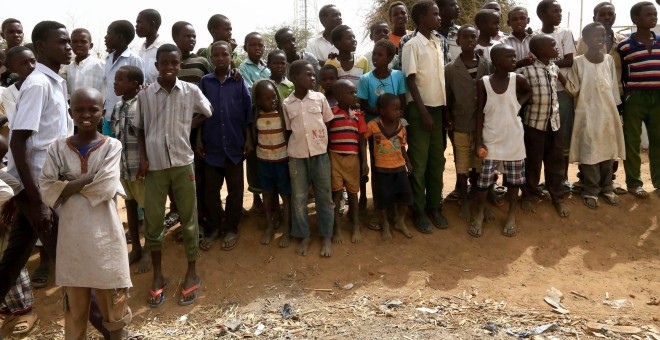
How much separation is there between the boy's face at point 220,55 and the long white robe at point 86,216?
1.52 meters

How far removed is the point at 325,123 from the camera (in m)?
4.42

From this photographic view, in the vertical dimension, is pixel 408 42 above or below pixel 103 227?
above

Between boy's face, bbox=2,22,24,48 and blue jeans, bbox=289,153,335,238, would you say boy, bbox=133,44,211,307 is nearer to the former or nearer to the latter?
blue jeans, bbox=289,153,335,238

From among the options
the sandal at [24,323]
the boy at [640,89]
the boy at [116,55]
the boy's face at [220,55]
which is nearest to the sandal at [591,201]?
the boy at [640,89]

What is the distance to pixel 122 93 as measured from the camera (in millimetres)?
4020

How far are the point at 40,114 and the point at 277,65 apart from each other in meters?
2.10

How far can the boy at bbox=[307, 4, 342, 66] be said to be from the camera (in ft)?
18.6

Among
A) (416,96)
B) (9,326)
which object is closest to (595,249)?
(416,96)

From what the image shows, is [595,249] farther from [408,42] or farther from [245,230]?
[245,230]

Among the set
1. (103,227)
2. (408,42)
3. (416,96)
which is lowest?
(103,227)

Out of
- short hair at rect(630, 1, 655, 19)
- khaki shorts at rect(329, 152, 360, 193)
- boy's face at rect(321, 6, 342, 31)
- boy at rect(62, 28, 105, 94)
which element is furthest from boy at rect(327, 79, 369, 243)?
short hair at rect(630, 1, 655, 19)

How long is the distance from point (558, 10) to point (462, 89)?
1.40 meters

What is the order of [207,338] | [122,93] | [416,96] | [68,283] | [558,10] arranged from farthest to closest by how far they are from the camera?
[558,10], [416,96], [122,93], [207,338], [68,283]

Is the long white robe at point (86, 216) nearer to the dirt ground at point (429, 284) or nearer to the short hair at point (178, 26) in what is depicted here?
the dirt ground at point (429, 284)
